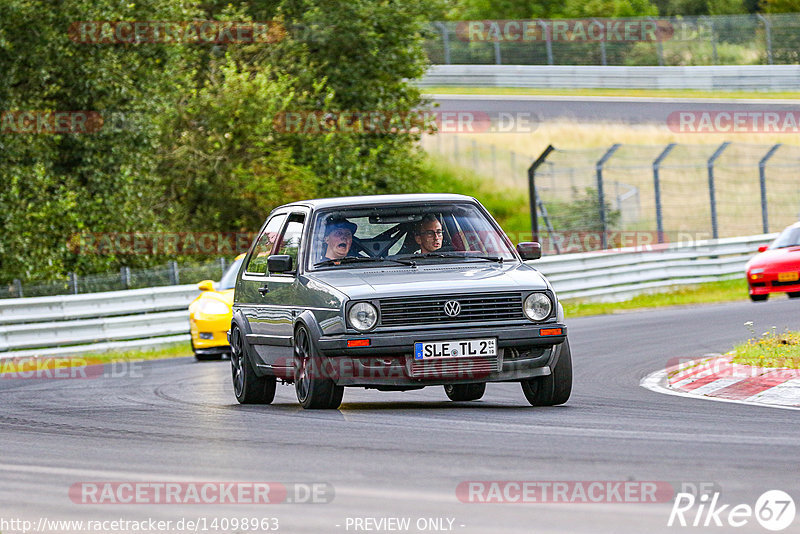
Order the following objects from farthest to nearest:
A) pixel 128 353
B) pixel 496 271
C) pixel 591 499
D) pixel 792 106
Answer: pixel 792 106, pixel 128 353, pixel 496 271, pixel 591 499

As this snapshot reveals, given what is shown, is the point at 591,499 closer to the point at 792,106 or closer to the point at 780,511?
the point at 780,511

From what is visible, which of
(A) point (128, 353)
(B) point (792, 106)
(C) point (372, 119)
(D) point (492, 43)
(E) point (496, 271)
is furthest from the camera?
(D) point (492, 43)

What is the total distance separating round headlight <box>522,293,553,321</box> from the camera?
10.5 m

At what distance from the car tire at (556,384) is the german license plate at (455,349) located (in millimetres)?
516

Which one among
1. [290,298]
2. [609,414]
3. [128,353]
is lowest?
[128,353]

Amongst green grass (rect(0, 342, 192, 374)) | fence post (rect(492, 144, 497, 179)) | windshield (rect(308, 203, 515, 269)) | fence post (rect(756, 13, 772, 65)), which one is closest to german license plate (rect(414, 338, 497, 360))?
windshield (rect(308, 203, 515, 269))

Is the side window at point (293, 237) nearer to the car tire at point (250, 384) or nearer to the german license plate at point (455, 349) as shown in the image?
the car tire at point (250, 384)

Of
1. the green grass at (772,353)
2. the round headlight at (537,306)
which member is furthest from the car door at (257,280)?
the green grass at (772,353)

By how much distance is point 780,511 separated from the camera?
6.18 metres

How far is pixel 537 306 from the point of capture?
10.5 m

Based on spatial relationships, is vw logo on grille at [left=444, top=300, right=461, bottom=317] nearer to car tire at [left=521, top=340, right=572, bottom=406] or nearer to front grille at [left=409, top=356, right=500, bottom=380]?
front grille at [left=409, top=356, right=500, bottom=380]

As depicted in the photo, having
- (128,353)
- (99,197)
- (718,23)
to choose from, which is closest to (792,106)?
(718,23)

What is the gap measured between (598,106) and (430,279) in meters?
36.0

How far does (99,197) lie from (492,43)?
25.8 meters
